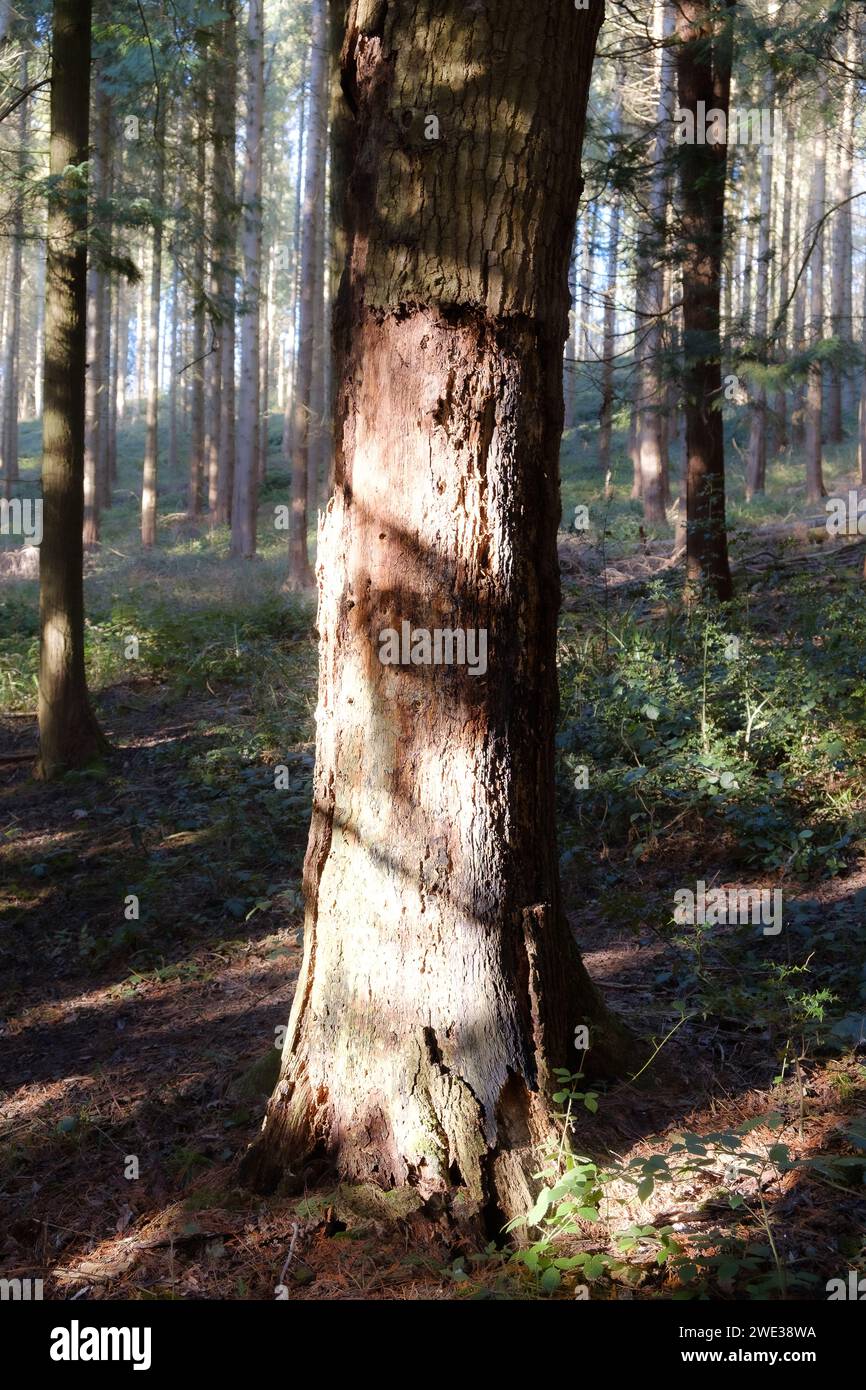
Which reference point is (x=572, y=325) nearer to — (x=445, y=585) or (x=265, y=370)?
(x=265, y=370)

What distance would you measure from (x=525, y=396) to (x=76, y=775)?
7139 millimetres

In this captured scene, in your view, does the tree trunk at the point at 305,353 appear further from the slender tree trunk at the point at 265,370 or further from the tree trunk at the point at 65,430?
the tree trunk at the point at 65,430

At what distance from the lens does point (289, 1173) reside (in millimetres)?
3131

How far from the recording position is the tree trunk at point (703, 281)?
9.80m

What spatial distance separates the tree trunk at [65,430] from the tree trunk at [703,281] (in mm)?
5397

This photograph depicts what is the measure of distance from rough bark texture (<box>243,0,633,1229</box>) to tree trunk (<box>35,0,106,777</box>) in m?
6.67

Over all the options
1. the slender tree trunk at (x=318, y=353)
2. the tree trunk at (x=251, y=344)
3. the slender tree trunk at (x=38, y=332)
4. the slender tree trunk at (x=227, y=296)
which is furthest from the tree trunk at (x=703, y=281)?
the slender tree trunk at (x=38, y=332)

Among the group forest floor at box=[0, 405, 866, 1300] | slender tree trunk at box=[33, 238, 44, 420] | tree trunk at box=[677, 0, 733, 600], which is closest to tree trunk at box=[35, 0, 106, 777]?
forest floor at box=[0, 405, 866, 1300]

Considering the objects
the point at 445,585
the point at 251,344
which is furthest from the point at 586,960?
the point at 251,344

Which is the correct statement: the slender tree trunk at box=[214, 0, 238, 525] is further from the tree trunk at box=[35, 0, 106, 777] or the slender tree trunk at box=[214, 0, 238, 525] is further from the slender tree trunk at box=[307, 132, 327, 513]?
the tree trunk at box=[35, 0, 106, 777]

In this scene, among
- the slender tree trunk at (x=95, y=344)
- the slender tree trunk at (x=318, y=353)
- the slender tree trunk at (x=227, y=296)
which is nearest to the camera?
the slender tree trunk at (x=227, y=296)

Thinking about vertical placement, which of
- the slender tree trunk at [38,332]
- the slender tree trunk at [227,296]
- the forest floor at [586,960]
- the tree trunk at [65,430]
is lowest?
the forest floor at [586,960]

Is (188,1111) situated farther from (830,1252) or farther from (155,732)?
(155,732)
